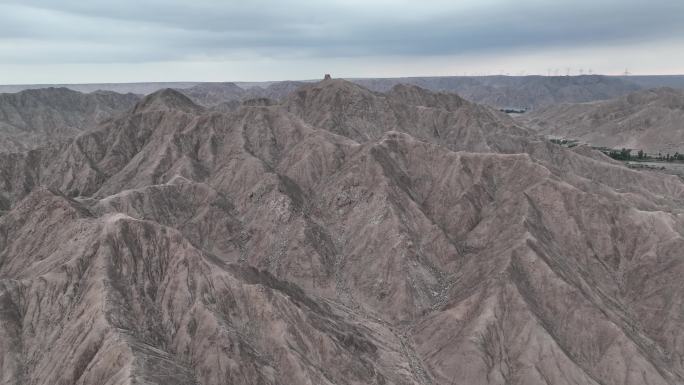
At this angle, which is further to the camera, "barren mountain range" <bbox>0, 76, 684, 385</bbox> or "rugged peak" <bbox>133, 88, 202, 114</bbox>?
"rugged peak" <bbox>133, 88, 202, 114</bbox>

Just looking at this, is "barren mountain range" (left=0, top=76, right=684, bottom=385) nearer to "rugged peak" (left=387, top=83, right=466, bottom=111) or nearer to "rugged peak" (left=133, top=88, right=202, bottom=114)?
"rugged peak" (left=133, top=88, right=202, bottom=114)

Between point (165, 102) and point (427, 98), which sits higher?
point (165, 102)

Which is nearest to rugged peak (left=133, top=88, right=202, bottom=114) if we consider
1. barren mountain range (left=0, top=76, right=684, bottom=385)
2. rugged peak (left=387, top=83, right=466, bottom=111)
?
barren mountain range (left=0, top=76, right=684, bottom=385)

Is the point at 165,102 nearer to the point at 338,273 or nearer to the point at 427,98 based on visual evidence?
the point at 427,98

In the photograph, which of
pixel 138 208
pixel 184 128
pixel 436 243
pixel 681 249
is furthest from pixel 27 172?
pixel 681 249

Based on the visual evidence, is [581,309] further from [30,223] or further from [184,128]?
[184,128]

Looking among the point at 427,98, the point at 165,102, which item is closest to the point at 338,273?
the point at 165,102

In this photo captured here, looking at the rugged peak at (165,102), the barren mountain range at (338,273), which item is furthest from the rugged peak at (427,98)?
the barren mountain range at (338,273)

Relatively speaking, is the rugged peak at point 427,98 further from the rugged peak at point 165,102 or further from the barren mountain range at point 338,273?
the barren mountain range at point 338,273
